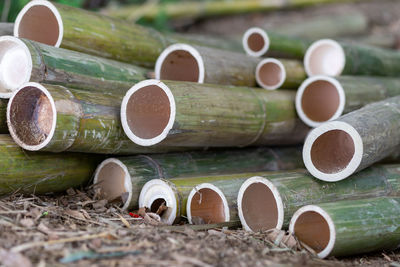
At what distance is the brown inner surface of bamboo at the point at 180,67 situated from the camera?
332cm

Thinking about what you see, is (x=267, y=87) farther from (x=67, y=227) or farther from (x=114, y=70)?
(x=67, y=227)

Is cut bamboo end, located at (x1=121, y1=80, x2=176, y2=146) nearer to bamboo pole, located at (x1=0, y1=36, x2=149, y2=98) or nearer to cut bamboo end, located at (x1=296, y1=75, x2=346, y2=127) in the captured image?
bamboo pole, located at (x1=0, y1=36, x2=149, y2=98)

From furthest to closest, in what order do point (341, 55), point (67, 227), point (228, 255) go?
point (341, 55) < point (67, 227) < point (228, 255)

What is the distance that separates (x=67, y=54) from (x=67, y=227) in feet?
3.61

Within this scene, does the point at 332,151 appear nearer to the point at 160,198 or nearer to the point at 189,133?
the point at 189,133

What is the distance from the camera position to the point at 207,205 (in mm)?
2889

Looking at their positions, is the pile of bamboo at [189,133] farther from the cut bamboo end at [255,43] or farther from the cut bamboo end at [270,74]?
the cut bamboo end at [255,43]

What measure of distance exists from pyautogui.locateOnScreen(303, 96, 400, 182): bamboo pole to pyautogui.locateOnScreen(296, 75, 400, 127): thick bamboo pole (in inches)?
11.0

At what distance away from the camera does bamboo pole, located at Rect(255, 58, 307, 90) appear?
11.7 feet

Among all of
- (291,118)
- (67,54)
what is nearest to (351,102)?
(291,118)

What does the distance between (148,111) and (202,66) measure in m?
0.56

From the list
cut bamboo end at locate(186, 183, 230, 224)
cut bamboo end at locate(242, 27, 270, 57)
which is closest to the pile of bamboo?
cut bamboo end at locate(186, 183, 230, 224)

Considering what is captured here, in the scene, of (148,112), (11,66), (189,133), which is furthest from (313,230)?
(11,66)

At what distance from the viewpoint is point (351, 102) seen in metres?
3.38
